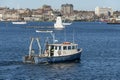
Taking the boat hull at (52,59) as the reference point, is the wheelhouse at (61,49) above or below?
above

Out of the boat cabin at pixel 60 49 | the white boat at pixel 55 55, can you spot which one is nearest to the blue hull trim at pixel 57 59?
the white boat at pixel 55 55

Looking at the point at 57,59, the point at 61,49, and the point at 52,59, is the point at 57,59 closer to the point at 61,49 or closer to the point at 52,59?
the point at 52,59

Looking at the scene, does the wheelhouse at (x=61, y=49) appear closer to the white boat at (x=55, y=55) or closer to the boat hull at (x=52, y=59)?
the white boat at (x=55, y=55)

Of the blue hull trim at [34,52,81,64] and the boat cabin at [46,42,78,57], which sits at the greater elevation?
the boat cabin at [46,42,78,57]

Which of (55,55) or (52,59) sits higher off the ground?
(55,55)

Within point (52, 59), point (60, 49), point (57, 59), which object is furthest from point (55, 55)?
point (60, 49)

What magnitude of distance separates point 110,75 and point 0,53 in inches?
1055

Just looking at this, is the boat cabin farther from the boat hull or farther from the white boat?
the boat hull

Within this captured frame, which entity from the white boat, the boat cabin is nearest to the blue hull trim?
the white boat

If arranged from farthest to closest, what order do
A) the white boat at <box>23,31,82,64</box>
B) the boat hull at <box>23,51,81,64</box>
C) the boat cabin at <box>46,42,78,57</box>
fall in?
1. the boat cabin at <box>46,42,78,57</box>
2. the white boat at <box>23,31,82,64</box>
3. the boat hull at <box>23,51,81,64</box>

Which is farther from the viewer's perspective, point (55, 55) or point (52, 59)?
point (55, 55)

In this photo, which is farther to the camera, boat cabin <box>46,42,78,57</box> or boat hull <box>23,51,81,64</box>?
boat cabin <box>46,42,78,57</box>

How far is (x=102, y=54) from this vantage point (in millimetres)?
77562

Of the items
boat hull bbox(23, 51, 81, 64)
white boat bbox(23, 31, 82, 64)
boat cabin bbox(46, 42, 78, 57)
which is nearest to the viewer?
boat hull bbox(23, 51, 81, 64)
